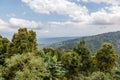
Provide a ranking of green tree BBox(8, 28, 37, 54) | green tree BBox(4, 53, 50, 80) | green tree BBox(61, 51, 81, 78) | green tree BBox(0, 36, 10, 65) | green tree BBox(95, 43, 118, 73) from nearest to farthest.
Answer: green tree BBox(4, 53, 50, 80)
green tree BBox(8, 28, 37, 54)
green tree BBox(0, 36, 10, 65)
green tree BBox(95, 43, 118, 73)
green tree BBox(61, 51, 81, 78)

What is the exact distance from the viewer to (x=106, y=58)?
6956 centimetres

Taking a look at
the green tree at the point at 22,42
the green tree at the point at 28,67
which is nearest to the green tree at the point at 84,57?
the green tree at the point at 22,42

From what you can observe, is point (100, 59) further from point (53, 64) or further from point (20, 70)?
point (20, 70)

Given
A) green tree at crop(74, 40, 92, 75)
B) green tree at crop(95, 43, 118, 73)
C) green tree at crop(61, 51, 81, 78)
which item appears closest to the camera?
green tree at crop(95, 43, 118, 73)

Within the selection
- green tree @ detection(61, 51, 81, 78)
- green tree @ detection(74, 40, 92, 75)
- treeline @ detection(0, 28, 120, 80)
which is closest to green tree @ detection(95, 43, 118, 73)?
treeline @ detection(0, 28, 120, 80)

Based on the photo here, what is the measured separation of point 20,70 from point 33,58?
2.82 m

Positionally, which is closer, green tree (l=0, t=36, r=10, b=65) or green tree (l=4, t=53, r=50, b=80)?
green tree (l=4, t=53, r=50, b=80)

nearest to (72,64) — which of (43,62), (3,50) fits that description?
(3,50)

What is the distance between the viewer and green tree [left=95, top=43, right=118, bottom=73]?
69.5 metres

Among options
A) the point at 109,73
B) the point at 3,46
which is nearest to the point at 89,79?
the point at 109,73

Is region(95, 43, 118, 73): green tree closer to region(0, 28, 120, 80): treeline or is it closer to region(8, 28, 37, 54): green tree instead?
region(0, 28, 120, 80): treeline

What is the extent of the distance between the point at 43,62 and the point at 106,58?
89.3 feet

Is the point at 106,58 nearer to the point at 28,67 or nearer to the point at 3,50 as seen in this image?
the point at 3,50

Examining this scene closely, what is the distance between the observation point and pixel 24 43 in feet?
196
